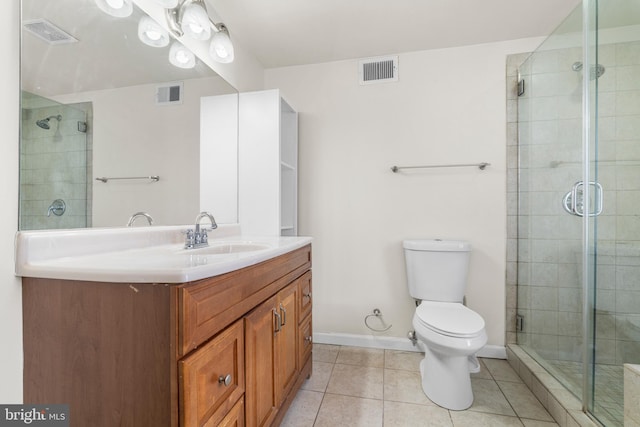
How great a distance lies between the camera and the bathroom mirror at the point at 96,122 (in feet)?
2.80

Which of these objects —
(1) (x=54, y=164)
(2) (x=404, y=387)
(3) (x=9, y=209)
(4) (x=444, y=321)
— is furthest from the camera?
(2) (x=404, y=387)

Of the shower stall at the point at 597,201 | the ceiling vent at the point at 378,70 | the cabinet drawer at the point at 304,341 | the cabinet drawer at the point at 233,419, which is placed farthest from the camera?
the ceiling vent at the point at 378,70

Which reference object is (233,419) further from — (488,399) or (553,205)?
(553,205)

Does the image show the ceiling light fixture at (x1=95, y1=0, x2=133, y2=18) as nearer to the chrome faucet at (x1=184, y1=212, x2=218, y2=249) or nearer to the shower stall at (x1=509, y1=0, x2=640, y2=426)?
the chrome faucet at (x1=184, y1=212, x2=218, y2=249)

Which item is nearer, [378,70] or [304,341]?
[304,341]

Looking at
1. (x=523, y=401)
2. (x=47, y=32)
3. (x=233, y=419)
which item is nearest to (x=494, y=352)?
(x=523, y=401)

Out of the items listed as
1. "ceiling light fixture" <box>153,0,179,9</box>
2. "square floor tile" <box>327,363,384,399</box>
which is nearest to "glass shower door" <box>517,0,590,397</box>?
"square floor tile" <box>327,363,384,399</box>

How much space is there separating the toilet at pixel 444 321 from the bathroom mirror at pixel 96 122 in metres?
1.41

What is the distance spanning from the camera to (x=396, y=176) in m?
2.12

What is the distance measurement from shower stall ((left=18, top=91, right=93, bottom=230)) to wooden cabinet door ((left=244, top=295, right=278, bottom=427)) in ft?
2.23

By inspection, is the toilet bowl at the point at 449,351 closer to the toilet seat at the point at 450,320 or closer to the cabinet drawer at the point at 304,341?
the toilet seat at the point at 450,320

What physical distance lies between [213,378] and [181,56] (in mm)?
1448

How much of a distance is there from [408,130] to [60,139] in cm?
193

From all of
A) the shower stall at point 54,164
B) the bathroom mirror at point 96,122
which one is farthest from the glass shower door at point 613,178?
the shower stall at point 54,164
